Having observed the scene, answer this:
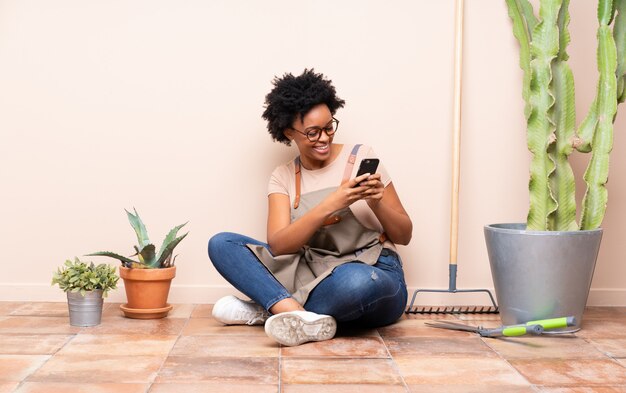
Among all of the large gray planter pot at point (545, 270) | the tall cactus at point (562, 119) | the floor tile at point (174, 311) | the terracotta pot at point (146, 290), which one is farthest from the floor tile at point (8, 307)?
the tall cactus at point (562, 119)

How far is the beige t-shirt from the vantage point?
256 cm

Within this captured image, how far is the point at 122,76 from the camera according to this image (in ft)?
9.38

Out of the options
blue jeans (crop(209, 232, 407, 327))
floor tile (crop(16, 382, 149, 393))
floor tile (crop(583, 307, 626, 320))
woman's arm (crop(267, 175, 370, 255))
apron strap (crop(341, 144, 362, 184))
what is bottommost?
floor tile (crop(583, 307, 626, 320))

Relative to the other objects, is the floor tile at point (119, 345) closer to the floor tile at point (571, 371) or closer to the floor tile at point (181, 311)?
the floor tile at point (181, 311)

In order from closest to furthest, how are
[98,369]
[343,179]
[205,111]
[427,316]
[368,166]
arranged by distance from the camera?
[98,369] < [368,166] < [343,179] < [427,316] < [205,111]

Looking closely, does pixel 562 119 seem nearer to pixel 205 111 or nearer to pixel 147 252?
pixel 205 111

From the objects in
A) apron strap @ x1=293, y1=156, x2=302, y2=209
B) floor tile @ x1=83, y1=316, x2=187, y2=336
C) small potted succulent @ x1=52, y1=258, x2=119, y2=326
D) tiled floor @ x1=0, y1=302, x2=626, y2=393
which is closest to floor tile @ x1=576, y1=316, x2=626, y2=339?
tiled floor @ x1=0, y1=302, x2=626, y2=393

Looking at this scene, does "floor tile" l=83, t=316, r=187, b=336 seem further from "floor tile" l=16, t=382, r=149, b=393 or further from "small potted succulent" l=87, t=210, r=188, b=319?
"floor tile" l=16, t=382, r=149, b=393

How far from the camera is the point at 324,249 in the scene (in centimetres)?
257

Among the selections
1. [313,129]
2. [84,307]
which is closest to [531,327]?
[313,129]

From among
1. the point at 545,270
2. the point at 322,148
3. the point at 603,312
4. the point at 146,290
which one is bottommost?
the point at 603,312

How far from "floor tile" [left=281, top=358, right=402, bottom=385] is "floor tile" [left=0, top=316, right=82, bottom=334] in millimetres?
801

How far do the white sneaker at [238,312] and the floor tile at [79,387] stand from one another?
2.29 ft

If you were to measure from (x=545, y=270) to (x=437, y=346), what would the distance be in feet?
1.51
